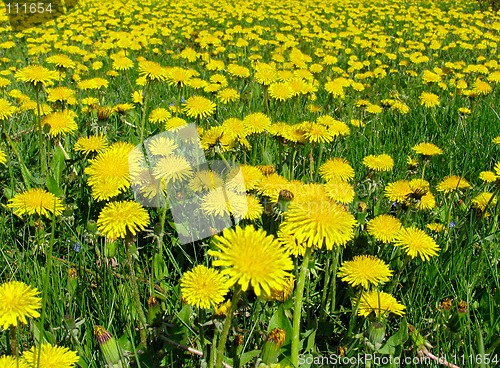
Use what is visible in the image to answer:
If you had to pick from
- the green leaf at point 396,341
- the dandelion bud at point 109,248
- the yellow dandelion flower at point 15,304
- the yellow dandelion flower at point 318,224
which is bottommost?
the green leaf at point 396,341

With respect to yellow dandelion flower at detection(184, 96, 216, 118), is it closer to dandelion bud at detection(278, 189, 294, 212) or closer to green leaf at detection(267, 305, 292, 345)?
dandelion bud at detection(278, 189, 294, 212)

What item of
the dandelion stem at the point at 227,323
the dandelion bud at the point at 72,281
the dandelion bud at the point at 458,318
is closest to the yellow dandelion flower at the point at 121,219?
the dandelion bud at the point at 72,281

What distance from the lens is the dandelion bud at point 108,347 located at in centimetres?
99

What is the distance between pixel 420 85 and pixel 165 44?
282 cm

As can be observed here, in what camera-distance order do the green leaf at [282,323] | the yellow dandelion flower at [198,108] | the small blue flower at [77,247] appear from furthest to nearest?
the yellow dandelion flower at [198,108], the small blue flower at [77,247], the green leaf at [282,323]

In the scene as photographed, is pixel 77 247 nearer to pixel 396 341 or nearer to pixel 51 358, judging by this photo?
pixel 51 358

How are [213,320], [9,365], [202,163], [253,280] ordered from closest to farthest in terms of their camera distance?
1. [253,280]
2. [9,365]
3. [213,320]
4. [202,163]

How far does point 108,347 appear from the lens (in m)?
1.00

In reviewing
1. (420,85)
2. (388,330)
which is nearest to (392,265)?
(388,330)

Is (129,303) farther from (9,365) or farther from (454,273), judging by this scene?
(454,273)

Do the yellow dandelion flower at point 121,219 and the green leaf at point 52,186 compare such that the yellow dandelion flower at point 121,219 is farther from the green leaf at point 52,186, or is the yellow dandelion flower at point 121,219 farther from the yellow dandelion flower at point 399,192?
the yellow dandelion flower at point 399,192

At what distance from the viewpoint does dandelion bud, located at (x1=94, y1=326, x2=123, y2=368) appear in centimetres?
99

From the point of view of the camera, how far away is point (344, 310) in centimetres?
141

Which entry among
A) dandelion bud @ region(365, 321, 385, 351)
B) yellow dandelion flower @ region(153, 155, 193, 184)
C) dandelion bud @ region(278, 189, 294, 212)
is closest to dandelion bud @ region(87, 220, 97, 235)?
yellow dandelion flower @ region(153, 155, 193, 184)
